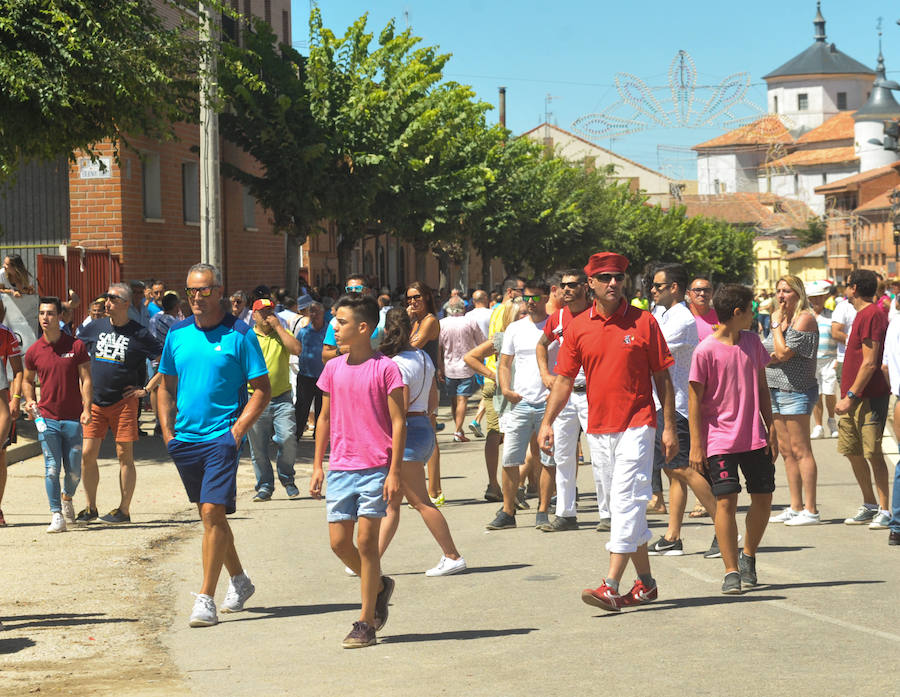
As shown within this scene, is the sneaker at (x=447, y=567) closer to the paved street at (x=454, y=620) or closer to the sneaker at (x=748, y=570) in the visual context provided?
the paved street at (x=454, y=620)

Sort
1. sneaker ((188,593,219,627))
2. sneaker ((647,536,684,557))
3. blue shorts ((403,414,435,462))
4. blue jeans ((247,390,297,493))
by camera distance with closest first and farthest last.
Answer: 1. sneaker ((188,593,219,627))
2. blue shorts ((403,414,435,462))
3. sneaker ((647,536,684,557))
4. blue jeans ((247,390,297,493))

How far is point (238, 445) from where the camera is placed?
7.42 metres

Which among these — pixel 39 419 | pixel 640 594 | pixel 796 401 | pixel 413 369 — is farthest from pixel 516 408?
pixel 39 419

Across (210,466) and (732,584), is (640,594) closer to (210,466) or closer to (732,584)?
(732,584)

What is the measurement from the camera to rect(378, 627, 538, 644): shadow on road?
272 inches

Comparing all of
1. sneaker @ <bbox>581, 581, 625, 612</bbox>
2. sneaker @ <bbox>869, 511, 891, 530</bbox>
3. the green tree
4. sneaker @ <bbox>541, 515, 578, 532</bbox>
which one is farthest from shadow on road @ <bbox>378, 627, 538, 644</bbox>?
the green tree

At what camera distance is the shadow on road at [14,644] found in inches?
271

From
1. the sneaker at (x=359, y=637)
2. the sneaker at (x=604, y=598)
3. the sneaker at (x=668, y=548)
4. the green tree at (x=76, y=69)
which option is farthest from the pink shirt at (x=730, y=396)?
the green tree at (x=76, y=69)

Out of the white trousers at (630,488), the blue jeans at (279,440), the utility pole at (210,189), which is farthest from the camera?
the utility pole at (210,189)

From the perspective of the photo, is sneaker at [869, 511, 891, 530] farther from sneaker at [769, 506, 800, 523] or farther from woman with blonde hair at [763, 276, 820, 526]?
sneaker at [769, 506, 800, 523]

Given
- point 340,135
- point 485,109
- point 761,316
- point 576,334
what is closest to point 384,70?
point 340,135

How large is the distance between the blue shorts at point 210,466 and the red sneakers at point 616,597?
188 cm

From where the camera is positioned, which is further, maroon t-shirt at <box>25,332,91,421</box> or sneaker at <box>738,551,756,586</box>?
maroon t-shirt at <box>25,332,91,421</box>

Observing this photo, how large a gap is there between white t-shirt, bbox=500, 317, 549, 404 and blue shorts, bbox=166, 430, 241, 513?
137 inches
